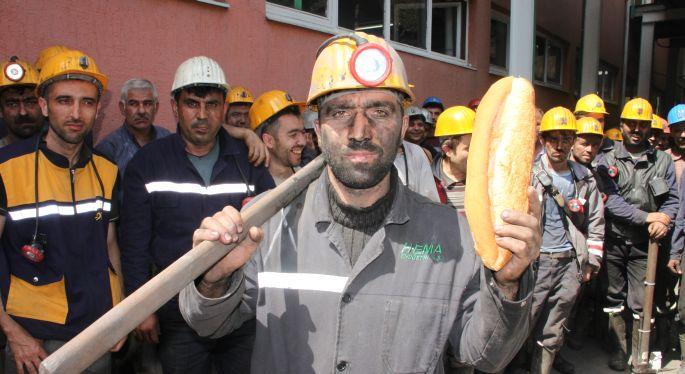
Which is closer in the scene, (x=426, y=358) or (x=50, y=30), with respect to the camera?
(x=426, y=358)

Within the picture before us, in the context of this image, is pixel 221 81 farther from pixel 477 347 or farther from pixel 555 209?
pixel 555 209

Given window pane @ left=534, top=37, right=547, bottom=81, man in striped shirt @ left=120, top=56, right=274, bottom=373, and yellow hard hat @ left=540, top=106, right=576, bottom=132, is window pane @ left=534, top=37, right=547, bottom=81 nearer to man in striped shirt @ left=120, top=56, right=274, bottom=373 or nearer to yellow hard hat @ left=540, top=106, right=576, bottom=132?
yellow hard hat @ left=540, top=106, right=576, bottom=132

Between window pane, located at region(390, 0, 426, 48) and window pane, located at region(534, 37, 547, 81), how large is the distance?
16.9 ft

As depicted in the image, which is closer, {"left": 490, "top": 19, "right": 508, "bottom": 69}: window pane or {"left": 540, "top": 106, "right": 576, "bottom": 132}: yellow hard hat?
{"left": 540, "top": 106, "right": 576, "bottom": 132}: yellow hard hat

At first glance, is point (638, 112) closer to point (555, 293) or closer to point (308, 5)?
point (555, 293)

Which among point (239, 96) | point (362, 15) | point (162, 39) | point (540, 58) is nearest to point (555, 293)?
point (239, 96)

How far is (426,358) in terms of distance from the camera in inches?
67.8

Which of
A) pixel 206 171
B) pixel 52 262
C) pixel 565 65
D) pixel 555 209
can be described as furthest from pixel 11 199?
pixel 565 65

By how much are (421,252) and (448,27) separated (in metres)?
8.17

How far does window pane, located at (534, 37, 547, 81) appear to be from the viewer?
12.6m

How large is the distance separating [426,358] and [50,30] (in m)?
3.70

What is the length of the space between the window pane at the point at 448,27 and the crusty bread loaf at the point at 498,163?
755cm

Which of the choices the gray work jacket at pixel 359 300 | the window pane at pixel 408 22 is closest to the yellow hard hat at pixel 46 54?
the gray work jacket at pixel 359 300

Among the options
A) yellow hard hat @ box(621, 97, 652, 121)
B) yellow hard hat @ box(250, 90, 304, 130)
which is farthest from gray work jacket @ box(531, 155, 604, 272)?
yellow hard hat @ box(250, 90, 304, 130)
